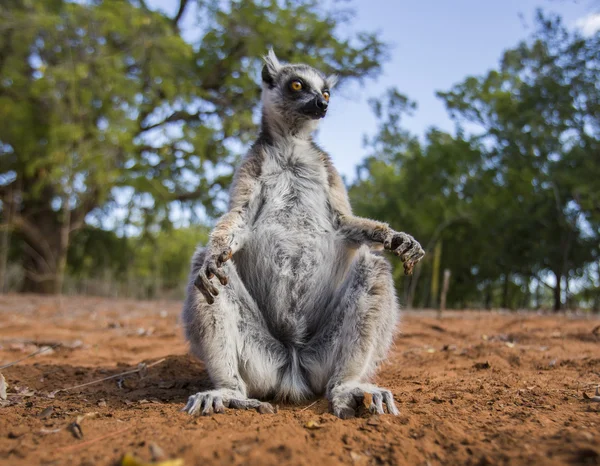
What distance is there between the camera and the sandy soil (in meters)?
2.24

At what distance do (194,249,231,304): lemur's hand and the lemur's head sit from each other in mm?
1684

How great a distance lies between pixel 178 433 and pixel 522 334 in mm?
5291

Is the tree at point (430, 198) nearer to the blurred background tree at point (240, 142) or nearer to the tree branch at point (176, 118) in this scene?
the blurred background tree at point (240, 142)

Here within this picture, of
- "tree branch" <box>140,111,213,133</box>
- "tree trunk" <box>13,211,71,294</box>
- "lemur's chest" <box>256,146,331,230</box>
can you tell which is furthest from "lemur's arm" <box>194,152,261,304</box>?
"tree trunk" <box>13,211,71,294</box>

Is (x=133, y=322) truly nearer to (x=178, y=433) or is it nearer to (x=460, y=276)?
(x=178, y=433)

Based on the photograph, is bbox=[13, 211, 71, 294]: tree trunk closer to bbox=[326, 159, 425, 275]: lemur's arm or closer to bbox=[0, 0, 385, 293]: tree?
bbox=[0, 0, 385, 293]: tree

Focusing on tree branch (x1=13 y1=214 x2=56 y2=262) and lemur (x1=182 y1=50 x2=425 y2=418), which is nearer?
lemur (x1=182 y1=50 x2=425 y2=418)

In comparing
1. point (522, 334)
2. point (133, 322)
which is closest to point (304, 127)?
point (522, 334)

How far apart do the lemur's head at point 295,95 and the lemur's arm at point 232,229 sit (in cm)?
56

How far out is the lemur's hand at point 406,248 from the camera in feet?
11.7

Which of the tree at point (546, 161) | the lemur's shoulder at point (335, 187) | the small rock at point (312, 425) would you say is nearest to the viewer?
the small rock at point (312, 425)

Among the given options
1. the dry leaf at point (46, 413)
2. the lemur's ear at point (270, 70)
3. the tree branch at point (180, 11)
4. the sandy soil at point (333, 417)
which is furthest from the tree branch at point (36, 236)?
the dry leaf at point (46, 413)

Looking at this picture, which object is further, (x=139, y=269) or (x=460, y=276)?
(x=139, y=269)

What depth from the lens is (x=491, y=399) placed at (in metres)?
3.41
